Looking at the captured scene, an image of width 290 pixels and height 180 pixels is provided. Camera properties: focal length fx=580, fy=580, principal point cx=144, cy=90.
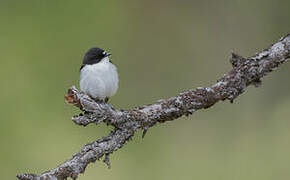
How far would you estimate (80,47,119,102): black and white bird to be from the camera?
5.69 m

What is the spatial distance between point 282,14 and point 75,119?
490 cm

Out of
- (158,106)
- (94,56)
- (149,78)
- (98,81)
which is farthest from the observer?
(149,78)

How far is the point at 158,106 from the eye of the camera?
4387 mm

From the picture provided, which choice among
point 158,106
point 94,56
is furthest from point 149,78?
point 158,106

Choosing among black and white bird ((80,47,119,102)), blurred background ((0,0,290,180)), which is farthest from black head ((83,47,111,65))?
blurred background ((0,0,290,180))

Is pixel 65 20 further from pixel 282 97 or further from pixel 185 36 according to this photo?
pixel 282 97

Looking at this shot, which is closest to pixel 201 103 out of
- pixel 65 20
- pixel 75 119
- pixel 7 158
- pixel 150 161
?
pixel 75 119

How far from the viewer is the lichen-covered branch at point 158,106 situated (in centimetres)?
405

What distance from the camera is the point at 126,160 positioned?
24.2 feet

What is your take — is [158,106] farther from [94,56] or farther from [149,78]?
[149,78]

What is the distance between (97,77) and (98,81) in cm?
5

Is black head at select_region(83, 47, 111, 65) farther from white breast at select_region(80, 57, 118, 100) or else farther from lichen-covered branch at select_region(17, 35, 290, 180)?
lichen-covered branch at select_region(17, 35, 290, 180)

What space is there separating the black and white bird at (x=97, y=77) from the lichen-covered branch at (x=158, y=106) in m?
1.36

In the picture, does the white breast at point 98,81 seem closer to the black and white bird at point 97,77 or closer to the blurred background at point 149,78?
the black and white bird at point 97,77
